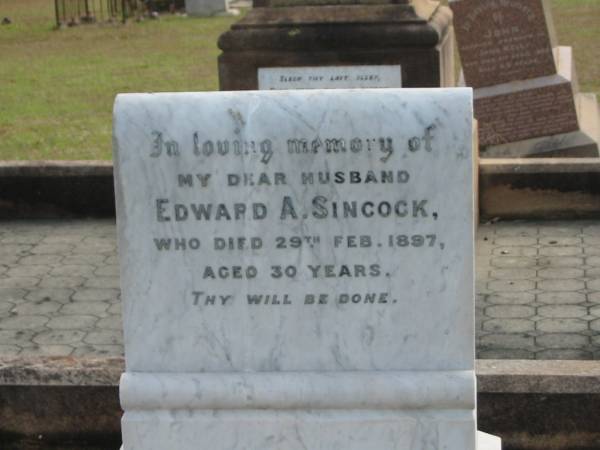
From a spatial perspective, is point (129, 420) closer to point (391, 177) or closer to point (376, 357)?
point (376, 357)

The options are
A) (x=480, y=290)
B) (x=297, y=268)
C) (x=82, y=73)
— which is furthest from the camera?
(x=82, y=73)

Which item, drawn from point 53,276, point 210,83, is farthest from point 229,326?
point 210,83

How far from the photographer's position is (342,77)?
7.78 m

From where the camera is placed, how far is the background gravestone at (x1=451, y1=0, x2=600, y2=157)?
32.9 feet

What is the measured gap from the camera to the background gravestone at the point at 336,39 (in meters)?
7.75

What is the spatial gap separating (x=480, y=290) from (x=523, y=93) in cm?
384

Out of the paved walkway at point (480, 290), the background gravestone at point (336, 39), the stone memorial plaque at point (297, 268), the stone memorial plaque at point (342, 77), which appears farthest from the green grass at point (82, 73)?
the stone memorial plaque at point (297, 268)

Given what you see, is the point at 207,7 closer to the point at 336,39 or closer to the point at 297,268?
the point at 336,39

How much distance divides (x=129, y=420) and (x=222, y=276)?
1.48 ft

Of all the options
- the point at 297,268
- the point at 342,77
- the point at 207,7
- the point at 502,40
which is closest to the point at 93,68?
the point at 207,7

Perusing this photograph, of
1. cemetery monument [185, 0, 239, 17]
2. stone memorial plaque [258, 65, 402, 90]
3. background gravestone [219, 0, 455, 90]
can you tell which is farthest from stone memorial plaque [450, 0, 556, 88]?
cemetery monument [185, 0, 239, 17]

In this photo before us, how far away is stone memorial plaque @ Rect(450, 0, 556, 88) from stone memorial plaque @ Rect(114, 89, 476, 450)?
6536 mm

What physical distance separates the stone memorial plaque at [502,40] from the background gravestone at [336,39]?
1.86 m

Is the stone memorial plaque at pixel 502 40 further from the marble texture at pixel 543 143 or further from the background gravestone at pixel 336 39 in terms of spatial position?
the background gravestone at pixel 336 39
